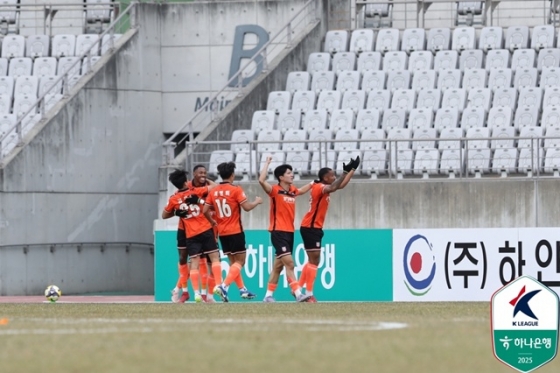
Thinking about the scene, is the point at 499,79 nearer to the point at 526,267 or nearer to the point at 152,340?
the point at 526,267

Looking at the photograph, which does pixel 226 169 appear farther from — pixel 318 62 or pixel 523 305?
pixel 523 305

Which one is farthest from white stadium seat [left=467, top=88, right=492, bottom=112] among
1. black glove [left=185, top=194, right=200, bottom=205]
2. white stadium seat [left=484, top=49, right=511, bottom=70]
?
black glove [left=185, top=194, right=200, bottom=205]

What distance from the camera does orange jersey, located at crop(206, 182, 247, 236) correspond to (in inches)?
755

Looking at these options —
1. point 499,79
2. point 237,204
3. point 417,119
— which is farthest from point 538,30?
point 237,204

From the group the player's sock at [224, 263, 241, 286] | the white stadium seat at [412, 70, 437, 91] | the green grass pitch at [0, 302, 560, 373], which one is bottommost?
the player's sock at [224, 263, 241, 286]

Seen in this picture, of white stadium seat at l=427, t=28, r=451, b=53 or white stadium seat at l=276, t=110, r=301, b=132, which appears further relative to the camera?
white stadium seat at l=427, t=28, r=451, b=53

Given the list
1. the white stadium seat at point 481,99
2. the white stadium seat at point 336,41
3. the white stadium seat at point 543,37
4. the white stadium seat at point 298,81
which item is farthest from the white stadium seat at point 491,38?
the white stadium seat at point 298,81

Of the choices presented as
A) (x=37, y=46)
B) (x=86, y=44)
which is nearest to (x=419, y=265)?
(x=86, y=44)

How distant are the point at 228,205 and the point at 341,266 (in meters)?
3.40

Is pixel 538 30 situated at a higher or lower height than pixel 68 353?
higher

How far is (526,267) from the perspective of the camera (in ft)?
68.1

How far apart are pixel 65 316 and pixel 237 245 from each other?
556 centimetres

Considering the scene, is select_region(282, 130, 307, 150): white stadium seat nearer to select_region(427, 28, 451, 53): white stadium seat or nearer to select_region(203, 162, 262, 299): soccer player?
select_region(427, 28, 451, 53): white stadium seat

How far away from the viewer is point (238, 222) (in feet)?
63.1
